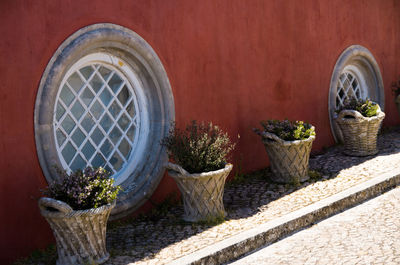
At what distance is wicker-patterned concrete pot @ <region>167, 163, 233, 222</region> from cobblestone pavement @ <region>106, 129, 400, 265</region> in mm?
136

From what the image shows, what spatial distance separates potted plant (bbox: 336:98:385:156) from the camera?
708 cm

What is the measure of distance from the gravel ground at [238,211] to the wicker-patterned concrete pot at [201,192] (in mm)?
131

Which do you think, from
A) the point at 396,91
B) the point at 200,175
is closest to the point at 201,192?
the point at 200,175

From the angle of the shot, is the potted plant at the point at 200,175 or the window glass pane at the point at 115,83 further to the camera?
the window glass pane at the point at 115,83

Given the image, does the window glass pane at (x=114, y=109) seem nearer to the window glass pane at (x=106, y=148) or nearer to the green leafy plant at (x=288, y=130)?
the window glass pane at (x=106, y=148)

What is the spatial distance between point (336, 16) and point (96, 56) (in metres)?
4.79

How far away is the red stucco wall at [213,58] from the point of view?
4.14 meters

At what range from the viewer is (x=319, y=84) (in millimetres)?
7883

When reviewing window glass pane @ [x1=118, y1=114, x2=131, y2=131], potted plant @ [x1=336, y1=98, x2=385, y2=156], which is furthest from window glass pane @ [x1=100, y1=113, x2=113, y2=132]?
potted plant @ [x1=336, y1=98, x2=385, y2=156]

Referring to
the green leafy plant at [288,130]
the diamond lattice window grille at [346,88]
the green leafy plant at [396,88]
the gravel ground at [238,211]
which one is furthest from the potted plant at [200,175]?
the green leafy plant at [396,88]

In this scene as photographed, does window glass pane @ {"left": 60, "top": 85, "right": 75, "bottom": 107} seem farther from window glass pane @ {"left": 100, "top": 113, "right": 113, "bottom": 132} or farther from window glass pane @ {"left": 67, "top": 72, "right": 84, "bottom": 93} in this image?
window glass pane @ {"left": 100, "top": 113, "right": 113, "bottom": 132}

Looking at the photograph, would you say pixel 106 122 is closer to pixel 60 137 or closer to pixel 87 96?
pixel 87 96

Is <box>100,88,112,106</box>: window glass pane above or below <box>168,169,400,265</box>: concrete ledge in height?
above

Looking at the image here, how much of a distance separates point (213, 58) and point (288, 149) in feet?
4.71
